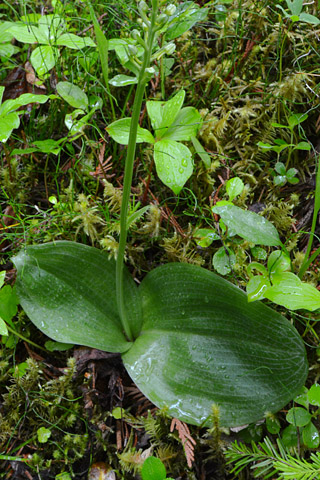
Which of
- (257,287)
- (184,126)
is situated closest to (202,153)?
(184,126)

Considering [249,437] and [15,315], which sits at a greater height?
[15,315]

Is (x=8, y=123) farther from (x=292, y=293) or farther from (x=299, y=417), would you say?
(x=299, y=417)

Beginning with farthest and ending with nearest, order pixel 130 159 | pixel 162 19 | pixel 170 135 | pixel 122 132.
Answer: pixel 170 135 → pixel 122 132 → pixel 130 159 → pixel 162 19

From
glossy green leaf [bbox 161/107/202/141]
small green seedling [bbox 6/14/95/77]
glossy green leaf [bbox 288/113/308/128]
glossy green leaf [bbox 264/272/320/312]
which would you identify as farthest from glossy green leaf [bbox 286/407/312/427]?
small green seedling [bbox 6/14/95/77]

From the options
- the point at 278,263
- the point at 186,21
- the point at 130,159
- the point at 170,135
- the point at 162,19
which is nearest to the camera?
the point at 162,19

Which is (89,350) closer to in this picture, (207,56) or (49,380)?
(49,380)

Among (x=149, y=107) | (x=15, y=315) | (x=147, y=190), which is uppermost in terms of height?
(x=149, y=107)

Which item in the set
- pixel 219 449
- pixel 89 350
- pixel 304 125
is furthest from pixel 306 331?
Answer: pixel 304 125
